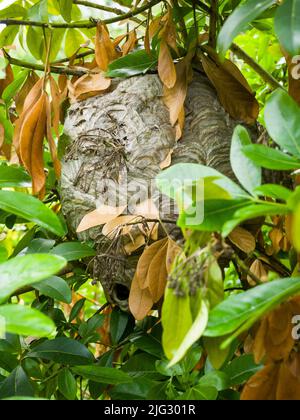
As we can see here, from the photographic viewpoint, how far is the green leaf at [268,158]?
1.98 feet

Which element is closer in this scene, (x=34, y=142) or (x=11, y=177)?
(x=11, y=177)

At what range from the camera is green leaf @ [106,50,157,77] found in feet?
3.92

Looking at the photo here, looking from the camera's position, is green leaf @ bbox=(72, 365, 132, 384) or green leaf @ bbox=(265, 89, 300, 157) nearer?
green leaf @ bbox=(265, 89, 300, 157)

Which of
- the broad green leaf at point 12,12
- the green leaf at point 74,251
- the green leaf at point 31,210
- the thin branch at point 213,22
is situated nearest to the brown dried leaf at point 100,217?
the green leaf at point 74,251

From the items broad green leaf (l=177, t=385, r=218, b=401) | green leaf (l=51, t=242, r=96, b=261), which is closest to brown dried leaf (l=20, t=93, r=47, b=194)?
green leaf (l=51, t=242, r=96, b=261)

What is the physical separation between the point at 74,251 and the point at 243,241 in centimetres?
31

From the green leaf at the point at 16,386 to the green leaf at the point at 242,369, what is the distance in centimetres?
31

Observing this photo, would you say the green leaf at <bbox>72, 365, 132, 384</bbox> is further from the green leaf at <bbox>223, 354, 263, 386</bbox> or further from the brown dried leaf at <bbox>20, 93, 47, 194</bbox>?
the brown dried leaf at <bbox>20, 93, 47, 194</bbox>

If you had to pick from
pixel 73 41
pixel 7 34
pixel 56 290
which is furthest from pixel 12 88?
pixel 56 290

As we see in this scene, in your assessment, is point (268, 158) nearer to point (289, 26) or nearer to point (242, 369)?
point (289, 26)

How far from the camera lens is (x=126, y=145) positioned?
1185 mm

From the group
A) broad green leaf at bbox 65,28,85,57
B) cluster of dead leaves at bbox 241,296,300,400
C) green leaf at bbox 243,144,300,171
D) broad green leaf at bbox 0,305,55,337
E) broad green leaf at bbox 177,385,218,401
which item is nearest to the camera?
broad green leaf at bbox 0,305,55,337

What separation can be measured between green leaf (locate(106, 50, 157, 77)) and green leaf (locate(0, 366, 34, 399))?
627 mm
